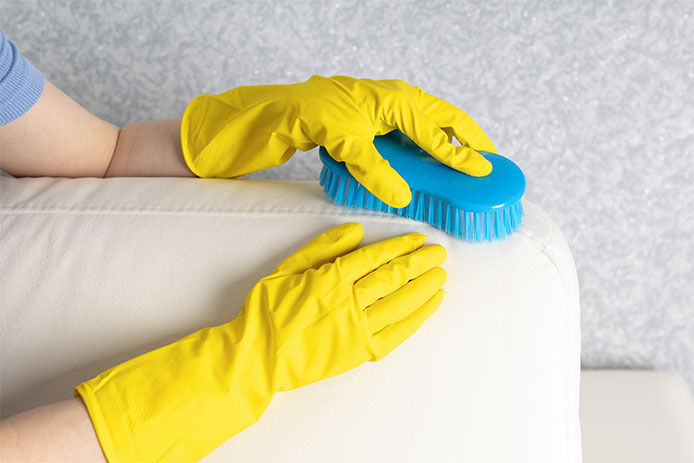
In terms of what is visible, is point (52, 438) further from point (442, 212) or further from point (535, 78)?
point (535, 78)

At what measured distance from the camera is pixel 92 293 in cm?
63

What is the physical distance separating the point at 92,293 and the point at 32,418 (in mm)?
131

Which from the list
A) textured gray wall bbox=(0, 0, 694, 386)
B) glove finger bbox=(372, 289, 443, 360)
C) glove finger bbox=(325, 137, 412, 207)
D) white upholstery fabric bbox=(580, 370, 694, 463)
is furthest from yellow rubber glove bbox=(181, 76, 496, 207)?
white upholstery fabric bbox=(580, 370, 694, 463)

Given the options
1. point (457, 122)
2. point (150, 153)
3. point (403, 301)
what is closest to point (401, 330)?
point (403, 301)

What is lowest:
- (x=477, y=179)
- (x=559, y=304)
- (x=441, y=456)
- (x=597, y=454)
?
(x=597, y=454)

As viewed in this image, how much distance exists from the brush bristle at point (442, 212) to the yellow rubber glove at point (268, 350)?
0.04 metres

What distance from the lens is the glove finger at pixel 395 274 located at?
591 millimetres

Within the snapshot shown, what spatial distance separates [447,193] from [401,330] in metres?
0.14

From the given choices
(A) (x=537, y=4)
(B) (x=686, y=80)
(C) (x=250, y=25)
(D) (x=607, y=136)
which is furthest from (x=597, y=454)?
(C) (x=250, y=25)

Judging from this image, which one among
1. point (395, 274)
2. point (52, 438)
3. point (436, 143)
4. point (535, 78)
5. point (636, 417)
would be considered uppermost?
point (535, 78)

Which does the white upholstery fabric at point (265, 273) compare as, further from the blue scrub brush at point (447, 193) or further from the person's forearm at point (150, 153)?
the person's forearm at point (150, 153)

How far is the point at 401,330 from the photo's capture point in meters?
0.59

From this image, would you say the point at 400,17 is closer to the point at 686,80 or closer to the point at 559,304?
the point at 686,80

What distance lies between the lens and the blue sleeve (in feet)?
2.37
